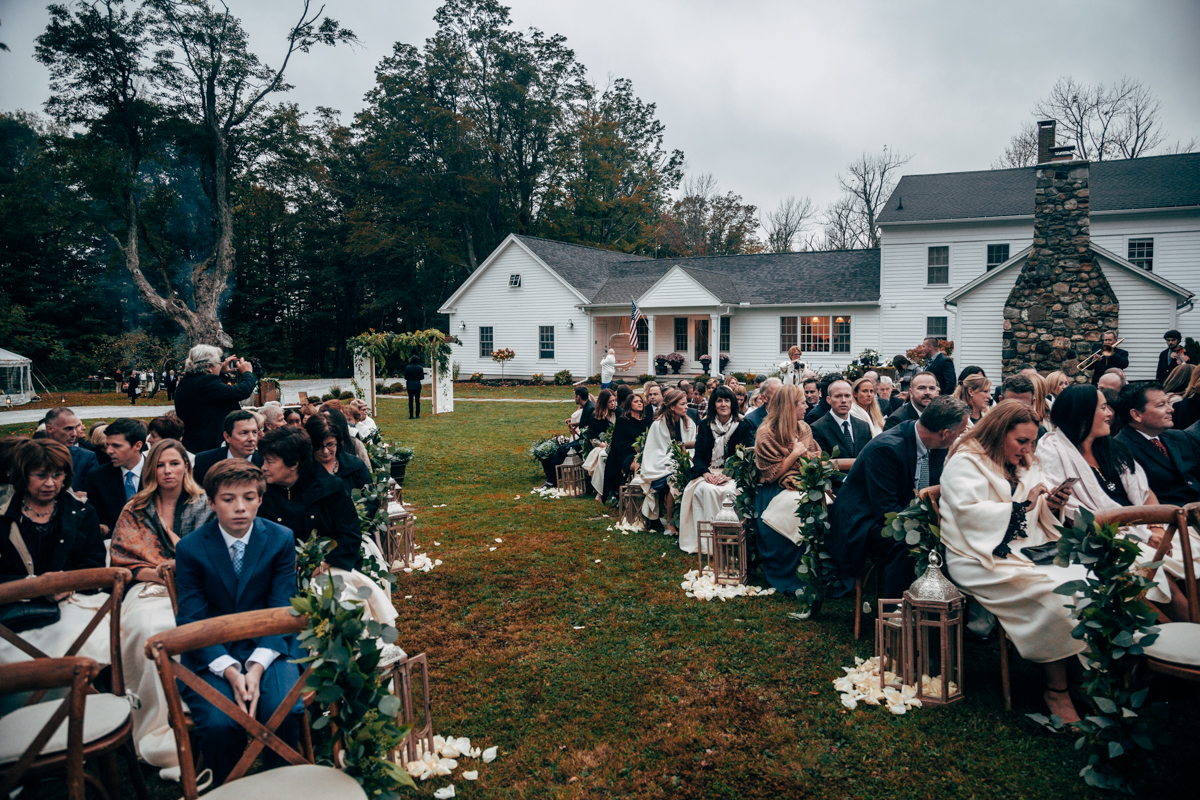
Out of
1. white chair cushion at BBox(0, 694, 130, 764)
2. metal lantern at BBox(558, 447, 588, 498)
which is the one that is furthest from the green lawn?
metal lantern at BBox(558, 447, 588, 498)

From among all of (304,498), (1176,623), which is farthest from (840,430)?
(304,498)

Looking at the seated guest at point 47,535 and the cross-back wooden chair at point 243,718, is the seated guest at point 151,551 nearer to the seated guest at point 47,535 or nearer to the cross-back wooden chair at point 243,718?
the seated guest at point 47,535

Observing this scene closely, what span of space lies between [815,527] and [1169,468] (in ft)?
8.10

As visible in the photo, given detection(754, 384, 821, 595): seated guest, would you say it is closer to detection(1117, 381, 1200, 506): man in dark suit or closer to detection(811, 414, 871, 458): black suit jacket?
detection(811, 414, 871, 458): black suit jacket

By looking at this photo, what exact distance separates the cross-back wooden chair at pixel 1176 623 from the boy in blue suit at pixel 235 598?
3.85 m

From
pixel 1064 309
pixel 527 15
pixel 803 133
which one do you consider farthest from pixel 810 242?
pixel 1064 309

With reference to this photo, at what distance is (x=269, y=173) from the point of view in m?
32.8

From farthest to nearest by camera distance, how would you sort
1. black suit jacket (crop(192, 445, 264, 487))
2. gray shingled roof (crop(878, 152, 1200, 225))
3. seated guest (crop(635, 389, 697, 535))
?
gray shingled roof (crop(878, 152, 1200, 225))
seated guest (crop(635, 389, 697, 535))
black suit jacket (crop(192, 445, 264, 487))

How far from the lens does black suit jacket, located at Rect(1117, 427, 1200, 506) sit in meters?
4.79

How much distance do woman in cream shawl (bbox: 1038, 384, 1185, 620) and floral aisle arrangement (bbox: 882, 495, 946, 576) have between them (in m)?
0.94

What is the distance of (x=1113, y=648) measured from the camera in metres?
3.15

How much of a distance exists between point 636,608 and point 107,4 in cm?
3174

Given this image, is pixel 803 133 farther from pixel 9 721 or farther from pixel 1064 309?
pixel 9 721

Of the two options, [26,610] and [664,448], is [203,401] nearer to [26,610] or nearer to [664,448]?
[26,610]
